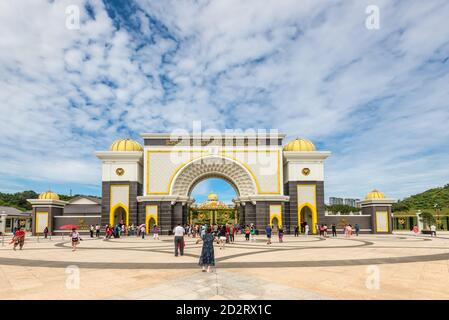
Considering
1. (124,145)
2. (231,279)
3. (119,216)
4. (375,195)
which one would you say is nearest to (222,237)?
(231,279)

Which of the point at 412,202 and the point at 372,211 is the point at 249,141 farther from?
the point at 412,202

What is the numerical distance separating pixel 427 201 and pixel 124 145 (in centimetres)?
6029

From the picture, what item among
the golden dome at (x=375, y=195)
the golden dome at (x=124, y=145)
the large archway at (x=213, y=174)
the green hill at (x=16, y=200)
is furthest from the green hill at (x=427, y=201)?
the green hill at (x=16, y=200)

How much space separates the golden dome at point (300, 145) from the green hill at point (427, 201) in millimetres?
36296

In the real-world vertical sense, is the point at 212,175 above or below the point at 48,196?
above

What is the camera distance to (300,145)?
40.6 meters

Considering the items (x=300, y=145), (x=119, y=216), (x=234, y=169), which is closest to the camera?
(x=119, y=216)

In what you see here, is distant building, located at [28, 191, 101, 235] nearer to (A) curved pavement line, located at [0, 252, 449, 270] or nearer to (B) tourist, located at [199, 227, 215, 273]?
(A) curved pavement line, located at [0, 252, 449, 270]

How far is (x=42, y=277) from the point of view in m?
9.93

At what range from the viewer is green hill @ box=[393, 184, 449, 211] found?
6360cm

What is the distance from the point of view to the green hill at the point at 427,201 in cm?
6360

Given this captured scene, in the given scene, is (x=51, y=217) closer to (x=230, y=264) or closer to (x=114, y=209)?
(x=114, y=209)

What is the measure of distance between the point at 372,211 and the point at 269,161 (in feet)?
44.7
